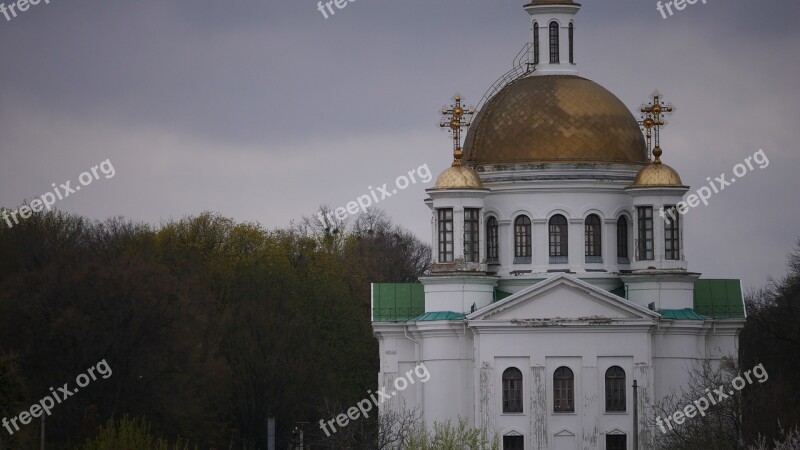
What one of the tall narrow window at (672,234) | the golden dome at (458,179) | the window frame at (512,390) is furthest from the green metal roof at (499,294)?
the tall narrow window at (672,234)

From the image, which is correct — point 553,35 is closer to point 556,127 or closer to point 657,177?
point 556,127

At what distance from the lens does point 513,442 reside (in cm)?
6694

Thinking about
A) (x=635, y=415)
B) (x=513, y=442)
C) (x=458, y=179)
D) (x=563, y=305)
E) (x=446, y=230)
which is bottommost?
(x=513, y=442)

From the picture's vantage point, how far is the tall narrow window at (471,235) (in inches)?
2714

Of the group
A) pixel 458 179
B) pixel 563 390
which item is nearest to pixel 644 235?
pixel 563 390

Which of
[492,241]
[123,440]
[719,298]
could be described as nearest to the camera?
[123,440]

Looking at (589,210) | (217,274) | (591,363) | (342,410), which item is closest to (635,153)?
(589,210)

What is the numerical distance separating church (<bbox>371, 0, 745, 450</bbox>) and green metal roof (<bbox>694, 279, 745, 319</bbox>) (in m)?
0.04

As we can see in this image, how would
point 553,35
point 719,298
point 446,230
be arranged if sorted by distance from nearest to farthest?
point 446,230, point 719,298, point 553,35

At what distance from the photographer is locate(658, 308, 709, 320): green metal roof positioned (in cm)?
6800

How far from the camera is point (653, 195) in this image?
68.4m

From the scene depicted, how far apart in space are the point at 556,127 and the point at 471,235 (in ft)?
12.3

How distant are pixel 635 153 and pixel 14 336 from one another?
56.7 ft

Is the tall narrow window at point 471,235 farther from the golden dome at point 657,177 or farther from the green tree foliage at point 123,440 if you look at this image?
the green tree foliage at point 123,440
